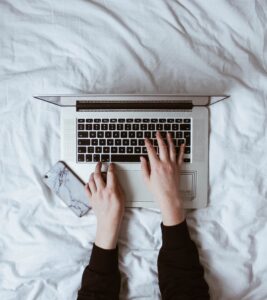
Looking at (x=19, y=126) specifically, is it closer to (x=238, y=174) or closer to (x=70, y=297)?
(x=70, y=297)

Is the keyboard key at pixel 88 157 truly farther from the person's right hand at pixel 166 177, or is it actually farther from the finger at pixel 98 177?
the person's right hand at pixel 166 177

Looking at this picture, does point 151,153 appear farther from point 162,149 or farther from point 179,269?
point 179,269

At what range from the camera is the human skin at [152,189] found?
93 centimetres

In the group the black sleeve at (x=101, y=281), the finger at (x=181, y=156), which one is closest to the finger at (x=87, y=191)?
the black sleeve at (x=101, y=281)

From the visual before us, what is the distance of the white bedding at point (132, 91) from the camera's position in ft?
3.15

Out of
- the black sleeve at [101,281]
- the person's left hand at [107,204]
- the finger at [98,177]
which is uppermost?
the finger at [98,177]

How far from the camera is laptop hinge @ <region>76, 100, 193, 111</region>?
92 cm

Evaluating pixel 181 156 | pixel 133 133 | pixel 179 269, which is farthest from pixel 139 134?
pixel 179 269

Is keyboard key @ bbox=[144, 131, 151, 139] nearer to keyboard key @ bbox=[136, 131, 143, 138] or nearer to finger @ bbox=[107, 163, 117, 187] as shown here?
keyboard key @ bbox=[136, 131, 143, 138]

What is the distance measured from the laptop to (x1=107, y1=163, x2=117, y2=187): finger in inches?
0.5

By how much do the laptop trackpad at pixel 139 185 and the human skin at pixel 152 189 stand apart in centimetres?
1

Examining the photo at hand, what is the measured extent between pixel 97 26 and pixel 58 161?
14.2 inches

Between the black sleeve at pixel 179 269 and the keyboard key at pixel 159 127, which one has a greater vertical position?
the keyboard key at pixel 159 127

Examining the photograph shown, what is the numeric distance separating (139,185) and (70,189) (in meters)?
0.18
